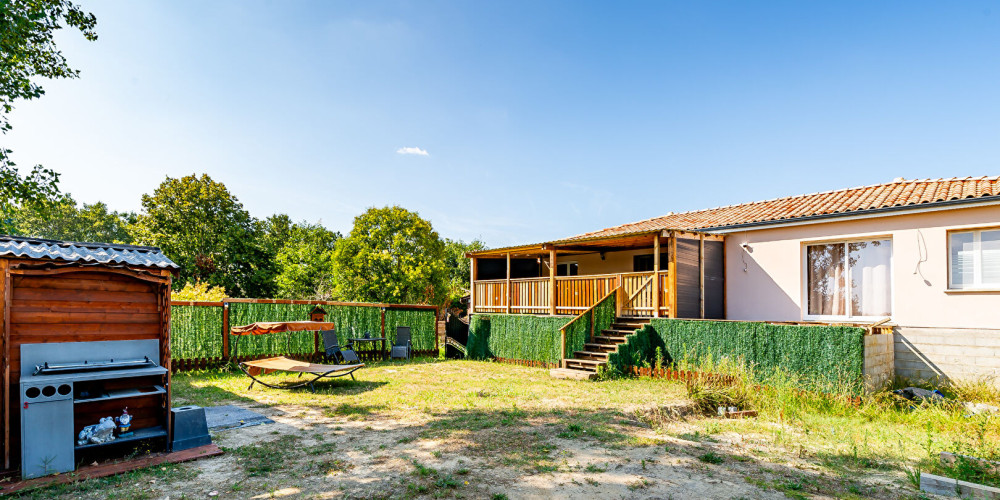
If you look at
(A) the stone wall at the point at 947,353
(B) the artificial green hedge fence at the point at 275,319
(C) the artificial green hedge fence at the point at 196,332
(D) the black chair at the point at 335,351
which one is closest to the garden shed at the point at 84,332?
(B) the artificial green hedge fence at the point at 275,319

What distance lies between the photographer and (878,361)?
8922 millimetres

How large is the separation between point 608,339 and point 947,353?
21.2ft

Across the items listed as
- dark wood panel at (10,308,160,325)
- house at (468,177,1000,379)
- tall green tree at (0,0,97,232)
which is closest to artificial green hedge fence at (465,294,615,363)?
house at (468,177,1000,379)

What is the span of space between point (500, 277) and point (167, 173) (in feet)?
47.0

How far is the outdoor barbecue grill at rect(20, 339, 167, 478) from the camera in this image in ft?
15.1

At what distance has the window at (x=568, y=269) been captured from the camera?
59.8 ft

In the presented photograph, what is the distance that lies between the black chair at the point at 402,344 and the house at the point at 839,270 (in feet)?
10.9

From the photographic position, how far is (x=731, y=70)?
544 inches

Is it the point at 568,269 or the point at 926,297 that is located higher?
the point at 568,269

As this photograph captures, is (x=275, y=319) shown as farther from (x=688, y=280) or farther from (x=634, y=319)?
(x=688, y=280)

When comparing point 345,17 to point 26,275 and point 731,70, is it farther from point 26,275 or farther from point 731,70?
point 731,70

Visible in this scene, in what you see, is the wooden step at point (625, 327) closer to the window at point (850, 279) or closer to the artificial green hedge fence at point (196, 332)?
the window at point (850, 279)

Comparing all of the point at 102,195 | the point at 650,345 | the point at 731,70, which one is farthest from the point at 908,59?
the point at 102,195

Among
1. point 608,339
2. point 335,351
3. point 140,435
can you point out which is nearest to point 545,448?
point 140,435
